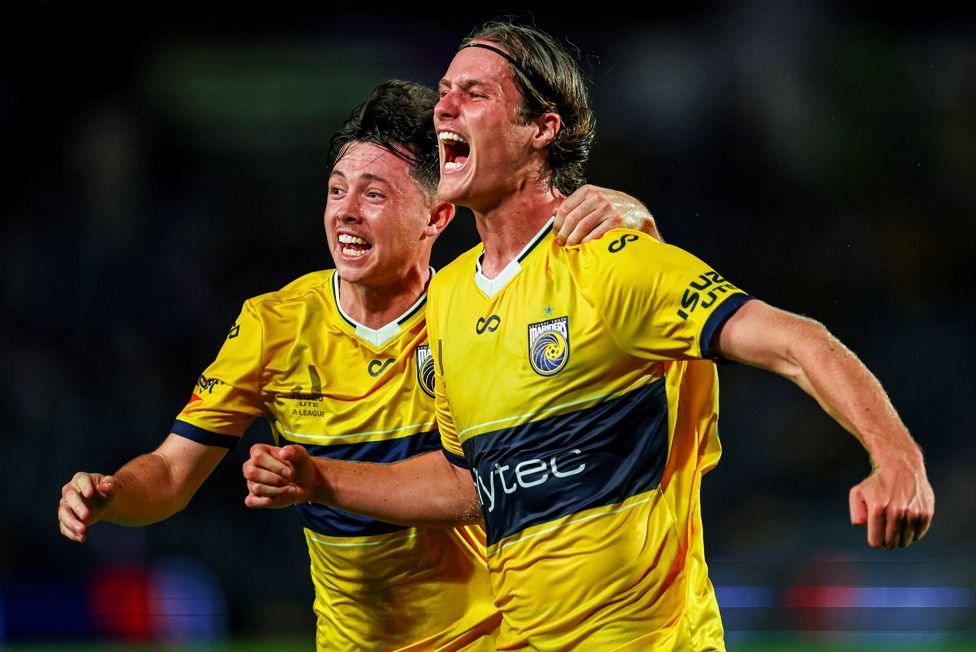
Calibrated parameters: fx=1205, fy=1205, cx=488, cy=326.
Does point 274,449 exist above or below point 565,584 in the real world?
above

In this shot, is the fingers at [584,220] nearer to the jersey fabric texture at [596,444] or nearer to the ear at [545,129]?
the jersey fabric texture at [596,444]

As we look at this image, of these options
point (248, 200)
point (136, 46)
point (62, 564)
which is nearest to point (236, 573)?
point (62, 564)

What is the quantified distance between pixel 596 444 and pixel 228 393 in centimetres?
139

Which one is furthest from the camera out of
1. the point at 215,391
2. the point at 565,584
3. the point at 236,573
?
the point at 236,573

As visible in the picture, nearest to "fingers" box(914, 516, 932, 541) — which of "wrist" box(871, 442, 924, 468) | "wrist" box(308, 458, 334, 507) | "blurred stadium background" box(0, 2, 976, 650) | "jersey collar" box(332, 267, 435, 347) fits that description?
"wrist" box(871, 442, 924, 468)

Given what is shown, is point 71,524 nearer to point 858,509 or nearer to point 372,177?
point 372,177

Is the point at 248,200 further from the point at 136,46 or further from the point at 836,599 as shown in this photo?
the point at 836,599

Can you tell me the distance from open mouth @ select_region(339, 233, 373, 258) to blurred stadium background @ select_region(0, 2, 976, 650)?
17.6 feet

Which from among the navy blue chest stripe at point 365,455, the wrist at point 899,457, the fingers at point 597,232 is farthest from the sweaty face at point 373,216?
the wrist at point 899,457

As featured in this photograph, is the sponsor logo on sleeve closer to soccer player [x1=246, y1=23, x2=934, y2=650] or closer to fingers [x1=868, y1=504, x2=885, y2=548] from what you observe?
soccer player [x1=246, y1=23, x2=934, y2=650]

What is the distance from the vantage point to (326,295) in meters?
4.09

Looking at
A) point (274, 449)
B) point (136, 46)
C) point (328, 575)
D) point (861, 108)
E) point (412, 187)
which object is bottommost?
point (328, 575)

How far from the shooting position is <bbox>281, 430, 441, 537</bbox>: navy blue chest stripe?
3.80 metres

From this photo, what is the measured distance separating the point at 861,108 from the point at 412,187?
26.9ft
